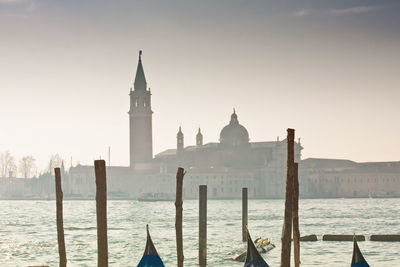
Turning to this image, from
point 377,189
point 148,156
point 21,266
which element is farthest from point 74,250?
point 377,189

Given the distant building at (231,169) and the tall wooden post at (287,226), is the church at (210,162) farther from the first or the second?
the tall wooden post at (287,226)

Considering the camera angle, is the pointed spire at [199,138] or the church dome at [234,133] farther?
the pointed spire at [199,138]

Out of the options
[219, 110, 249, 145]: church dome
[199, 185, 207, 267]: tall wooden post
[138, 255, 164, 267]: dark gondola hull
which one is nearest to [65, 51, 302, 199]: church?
[219, 110, 249, 145]: church dome

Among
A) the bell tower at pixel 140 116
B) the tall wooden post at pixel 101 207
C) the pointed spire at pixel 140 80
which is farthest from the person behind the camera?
the pointed spire at pixel 140 80

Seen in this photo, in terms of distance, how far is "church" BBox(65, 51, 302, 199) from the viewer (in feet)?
262

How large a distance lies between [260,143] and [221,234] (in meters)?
57.7

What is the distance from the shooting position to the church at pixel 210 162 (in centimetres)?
8000

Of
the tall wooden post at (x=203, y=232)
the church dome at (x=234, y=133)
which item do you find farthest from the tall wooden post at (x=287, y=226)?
the church dome at (x=234, y=133)

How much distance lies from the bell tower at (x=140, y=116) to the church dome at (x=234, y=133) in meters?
7.38

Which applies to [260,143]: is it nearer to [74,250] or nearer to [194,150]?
[194,150]

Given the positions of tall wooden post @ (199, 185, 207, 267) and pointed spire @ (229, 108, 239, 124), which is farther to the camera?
pointed spire @ (229, 108, 239, 124)

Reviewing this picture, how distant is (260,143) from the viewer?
3302 inches

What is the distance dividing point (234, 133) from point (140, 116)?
363 inches

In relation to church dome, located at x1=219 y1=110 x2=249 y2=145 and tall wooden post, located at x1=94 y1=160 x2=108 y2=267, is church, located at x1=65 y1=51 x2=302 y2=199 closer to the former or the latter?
church dome, located at x1=219 y1=110 x2=249 y2=145
